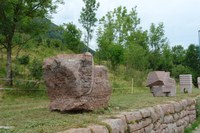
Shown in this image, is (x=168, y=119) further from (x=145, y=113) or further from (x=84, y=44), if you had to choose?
(x=84, y=44)

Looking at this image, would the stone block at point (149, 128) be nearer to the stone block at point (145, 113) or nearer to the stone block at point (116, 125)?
the stone block at point (145, 113)

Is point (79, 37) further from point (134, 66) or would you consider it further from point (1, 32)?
point (1, 32)

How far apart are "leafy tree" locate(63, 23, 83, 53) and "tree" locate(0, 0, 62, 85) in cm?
1309

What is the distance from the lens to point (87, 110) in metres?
7.71

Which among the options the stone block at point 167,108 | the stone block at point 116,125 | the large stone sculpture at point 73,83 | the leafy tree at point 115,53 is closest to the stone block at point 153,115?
the stone block at point 167,108

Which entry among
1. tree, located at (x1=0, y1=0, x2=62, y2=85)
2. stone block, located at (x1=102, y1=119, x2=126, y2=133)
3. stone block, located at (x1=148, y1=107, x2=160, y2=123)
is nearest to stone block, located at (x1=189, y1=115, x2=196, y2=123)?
stone block, located at (x1=148, y1=107, x2=160, y2=123)

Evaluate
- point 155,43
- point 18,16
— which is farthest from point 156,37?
point 18,16

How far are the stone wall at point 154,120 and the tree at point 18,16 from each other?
29.7ft

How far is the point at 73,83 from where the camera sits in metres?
7.56

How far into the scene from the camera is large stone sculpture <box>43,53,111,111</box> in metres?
7.55

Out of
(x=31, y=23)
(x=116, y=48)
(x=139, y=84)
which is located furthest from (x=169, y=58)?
(x=31, y=23)

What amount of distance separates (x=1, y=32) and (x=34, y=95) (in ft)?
11.6

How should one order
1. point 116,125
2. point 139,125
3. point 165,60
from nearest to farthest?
point 116,125
point 139,125
point 165,60

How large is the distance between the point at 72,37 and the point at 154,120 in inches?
990
